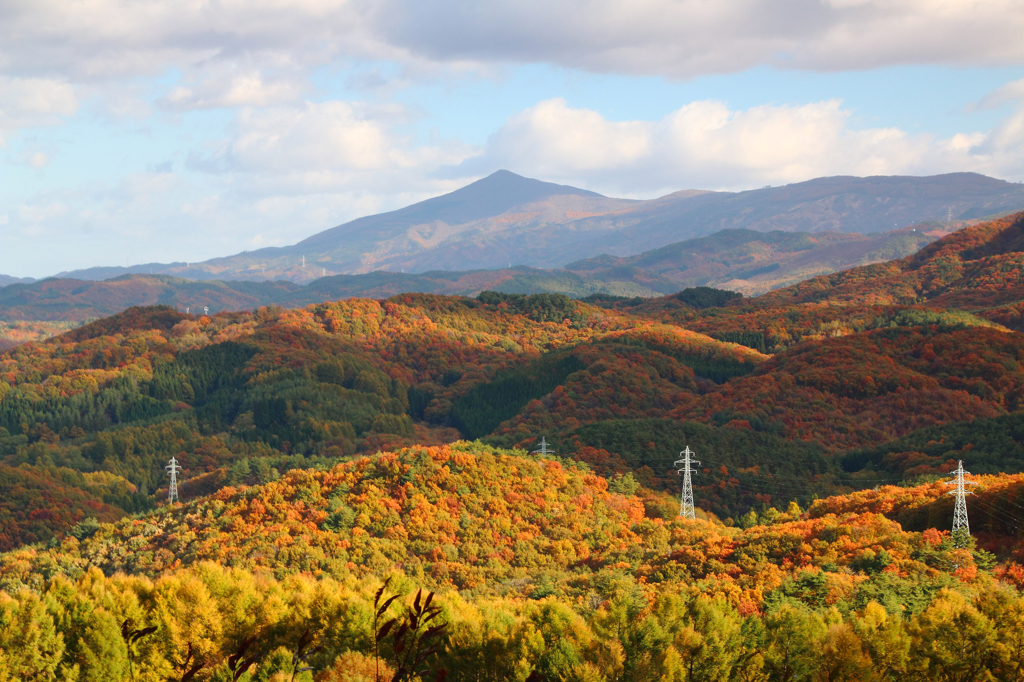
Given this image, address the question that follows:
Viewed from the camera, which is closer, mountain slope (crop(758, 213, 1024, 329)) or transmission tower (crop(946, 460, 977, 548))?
transmission tower (crop(946, 460, 977, 548))

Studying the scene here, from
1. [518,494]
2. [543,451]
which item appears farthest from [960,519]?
[543,451]

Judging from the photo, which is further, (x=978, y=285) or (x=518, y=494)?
(x=978, y=285)

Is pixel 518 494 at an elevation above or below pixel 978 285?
below

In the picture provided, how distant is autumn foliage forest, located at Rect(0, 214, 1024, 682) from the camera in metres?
27.7

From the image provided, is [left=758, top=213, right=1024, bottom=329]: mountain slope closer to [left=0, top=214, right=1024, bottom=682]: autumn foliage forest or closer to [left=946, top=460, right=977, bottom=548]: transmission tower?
[left=0, top=214, right=1024, bottom=682]: autumn foliage forest

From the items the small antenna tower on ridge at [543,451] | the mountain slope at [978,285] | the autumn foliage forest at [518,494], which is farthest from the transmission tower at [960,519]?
the mountain slope at [978,285]

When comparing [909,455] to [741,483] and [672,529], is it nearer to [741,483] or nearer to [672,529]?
[741,483]

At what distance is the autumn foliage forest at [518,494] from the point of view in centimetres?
2773

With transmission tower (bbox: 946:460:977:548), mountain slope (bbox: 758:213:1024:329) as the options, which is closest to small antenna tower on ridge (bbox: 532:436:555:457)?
transmission tower (bbox: 946:460:977:548)

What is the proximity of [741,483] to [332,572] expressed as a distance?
A: 3968 centimetres

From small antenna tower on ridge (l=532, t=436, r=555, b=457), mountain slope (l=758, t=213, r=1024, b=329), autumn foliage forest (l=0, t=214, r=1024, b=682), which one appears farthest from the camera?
mountain slope (l=758, t=213, r=1024, b=329)

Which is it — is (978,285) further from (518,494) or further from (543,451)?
(518,494)

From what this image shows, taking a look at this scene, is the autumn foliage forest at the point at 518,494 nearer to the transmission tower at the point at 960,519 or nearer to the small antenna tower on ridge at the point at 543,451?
the transmission tower at the point at 960,519

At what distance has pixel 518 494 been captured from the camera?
62969mm
